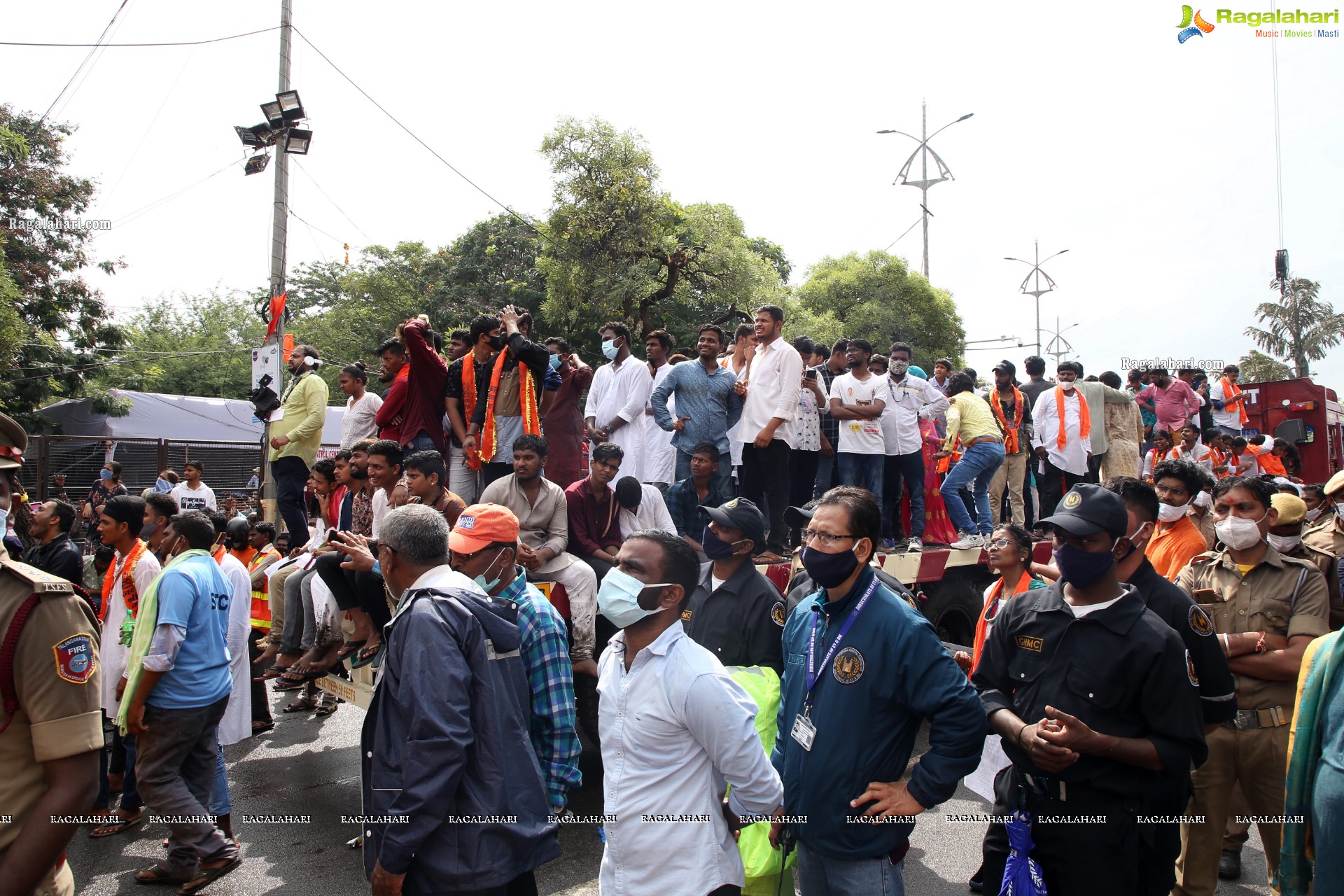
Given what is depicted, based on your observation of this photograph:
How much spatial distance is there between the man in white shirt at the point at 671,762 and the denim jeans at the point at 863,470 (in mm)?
6024

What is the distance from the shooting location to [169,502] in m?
6.33

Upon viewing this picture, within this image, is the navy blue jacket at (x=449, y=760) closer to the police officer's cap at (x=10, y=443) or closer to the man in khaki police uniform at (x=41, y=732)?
the man in khaki police uniform at (x=41, y=732)

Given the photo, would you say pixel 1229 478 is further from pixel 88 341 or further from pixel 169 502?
pixel 88 341

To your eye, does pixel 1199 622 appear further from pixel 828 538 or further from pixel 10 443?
pixel 10 443

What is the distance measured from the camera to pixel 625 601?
2939 mm

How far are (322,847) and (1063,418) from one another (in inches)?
345

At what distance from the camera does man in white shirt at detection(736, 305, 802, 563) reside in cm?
773

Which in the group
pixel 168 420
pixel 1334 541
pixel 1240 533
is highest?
pixel 168 420

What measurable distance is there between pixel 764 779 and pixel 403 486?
426cm

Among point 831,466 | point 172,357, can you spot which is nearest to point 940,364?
point 831,466

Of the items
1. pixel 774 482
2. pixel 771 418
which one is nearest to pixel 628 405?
pixel 771 418

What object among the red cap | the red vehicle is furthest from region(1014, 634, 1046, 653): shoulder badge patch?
the red vehicle

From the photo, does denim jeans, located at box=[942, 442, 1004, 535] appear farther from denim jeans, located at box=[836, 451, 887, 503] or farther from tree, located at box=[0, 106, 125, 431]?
tree, located at box=[0, 106, 125, 431]

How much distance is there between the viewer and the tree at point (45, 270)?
69.3 ft
